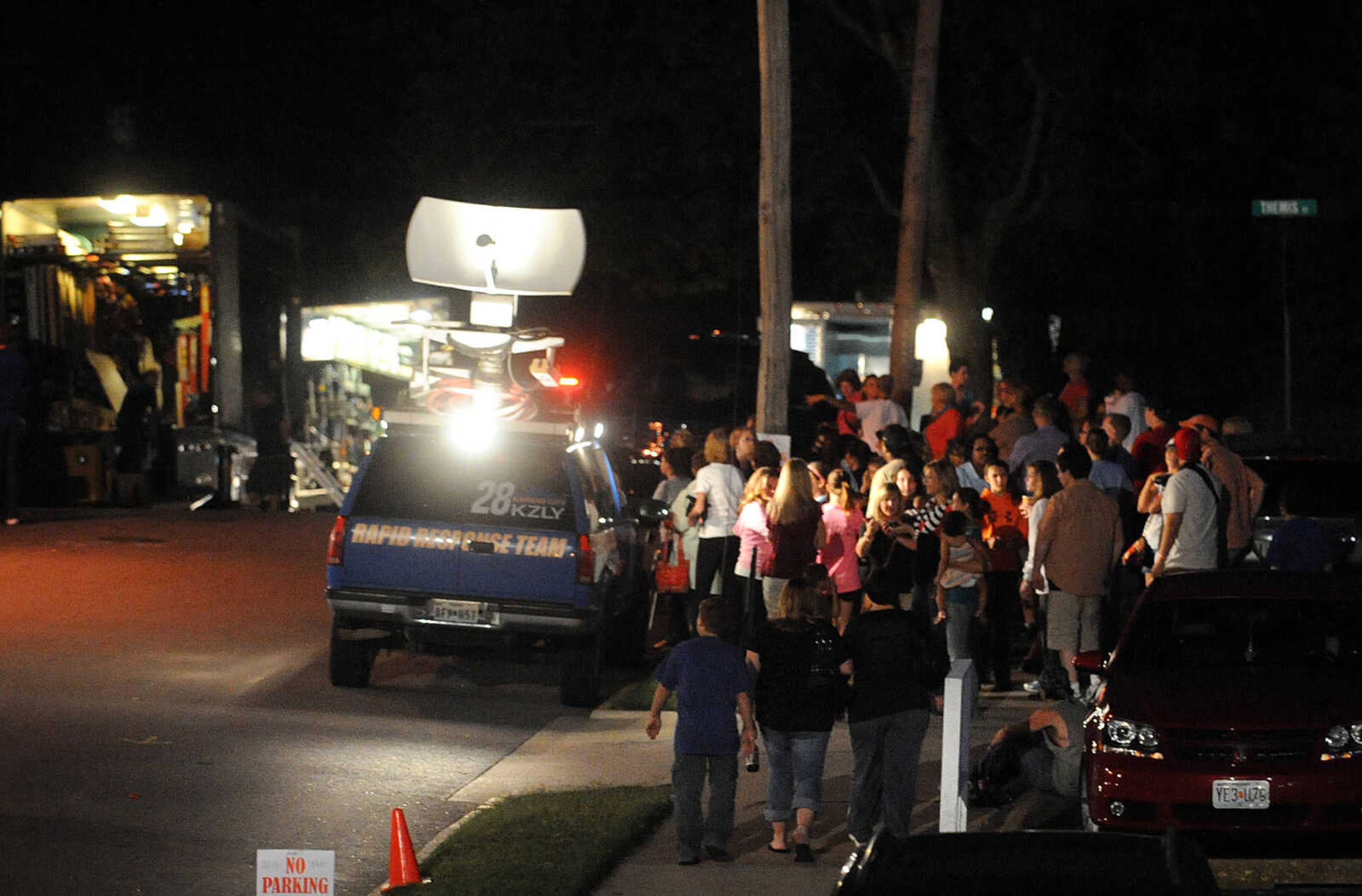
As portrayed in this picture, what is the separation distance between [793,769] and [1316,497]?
23.5 ft

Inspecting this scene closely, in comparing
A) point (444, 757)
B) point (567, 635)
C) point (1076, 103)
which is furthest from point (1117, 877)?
point (1076, 103)

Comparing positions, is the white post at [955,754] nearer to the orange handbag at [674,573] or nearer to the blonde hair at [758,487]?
the blonde hair at [758,487]

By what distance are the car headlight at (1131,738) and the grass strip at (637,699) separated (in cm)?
433

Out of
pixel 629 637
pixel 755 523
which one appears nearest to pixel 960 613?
pixel 755 523

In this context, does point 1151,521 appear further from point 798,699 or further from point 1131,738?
point 798,699

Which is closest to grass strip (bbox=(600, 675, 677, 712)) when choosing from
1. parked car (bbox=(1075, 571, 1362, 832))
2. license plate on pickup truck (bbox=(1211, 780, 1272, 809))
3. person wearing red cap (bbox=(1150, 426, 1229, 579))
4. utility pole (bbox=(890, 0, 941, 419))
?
person wearing red cap (bbox=(1150, 426, 1229, 579))

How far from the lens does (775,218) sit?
15578mm

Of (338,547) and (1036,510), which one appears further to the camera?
(1036,510)

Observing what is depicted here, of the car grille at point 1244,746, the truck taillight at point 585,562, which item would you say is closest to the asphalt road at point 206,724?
the truck taillight at point 585,562

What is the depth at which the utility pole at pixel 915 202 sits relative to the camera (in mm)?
19375

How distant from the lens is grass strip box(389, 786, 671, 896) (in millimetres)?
8328

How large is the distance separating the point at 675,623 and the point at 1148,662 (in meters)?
5.99

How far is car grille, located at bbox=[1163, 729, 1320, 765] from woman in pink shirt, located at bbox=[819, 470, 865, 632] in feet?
15.7

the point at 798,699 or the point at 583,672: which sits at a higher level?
the point at 798,699
